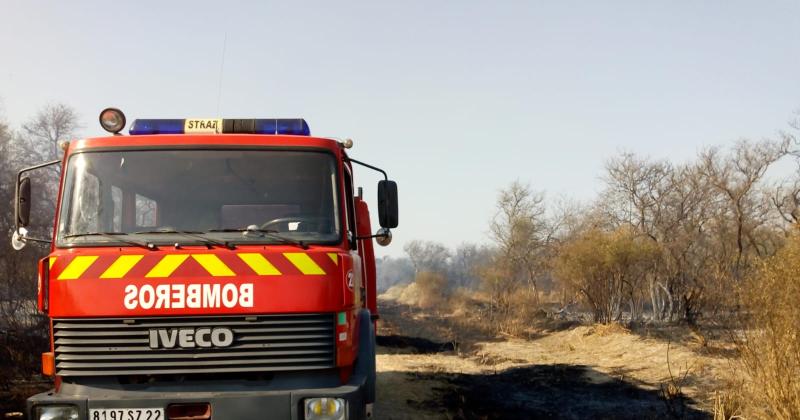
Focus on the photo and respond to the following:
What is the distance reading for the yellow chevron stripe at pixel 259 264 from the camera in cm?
425

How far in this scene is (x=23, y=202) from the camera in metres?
5.03

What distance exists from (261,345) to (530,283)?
101 feet

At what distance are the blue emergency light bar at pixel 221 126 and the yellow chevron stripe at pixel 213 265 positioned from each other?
4.76 ft

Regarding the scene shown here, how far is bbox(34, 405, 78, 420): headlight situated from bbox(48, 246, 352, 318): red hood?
1.96ft

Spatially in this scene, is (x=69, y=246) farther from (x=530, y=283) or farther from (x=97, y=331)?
(x=530, y=283)

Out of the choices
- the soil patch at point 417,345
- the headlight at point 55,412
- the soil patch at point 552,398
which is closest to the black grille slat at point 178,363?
the headlight at point 55,412

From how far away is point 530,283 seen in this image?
33844 millimetres

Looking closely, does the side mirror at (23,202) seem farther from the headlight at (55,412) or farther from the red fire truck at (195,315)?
the headlight at (55,412)

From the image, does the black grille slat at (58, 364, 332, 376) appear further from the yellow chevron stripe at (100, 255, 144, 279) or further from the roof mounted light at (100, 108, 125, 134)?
the roof mounted light at (100, 108, 125, 134)

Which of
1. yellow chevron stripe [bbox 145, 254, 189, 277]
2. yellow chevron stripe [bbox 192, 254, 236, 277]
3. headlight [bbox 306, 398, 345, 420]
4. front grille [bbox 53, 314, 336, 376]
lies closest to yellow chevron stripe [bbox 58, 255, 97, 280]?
front grille [bbox 53, 314, 336, 376]

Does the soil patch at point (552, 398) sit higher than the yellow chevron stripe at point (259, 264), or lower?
lower

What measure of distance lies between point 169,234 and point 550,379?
27.0 ft

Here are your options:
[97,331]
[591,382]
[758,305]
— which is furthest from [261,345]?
[591,382]

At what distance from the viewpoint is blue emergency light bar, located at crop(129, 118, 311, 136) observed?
5.37m
